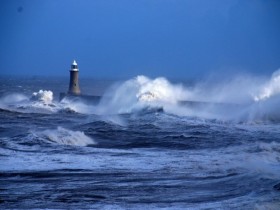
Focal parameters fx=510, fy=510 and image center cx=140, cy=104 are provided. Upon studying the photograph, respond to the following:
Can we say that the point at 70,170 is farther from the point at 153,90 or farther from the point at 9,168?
the point at 153,90

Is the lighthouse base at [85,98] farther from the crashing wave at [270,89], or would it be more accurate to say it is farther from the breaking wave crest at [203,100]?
the crashing wave at [270,89]

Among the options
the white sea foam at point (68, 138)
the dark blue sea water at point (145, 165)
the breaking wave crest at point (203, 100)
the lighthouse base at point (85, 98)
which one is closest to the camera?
the dark blue sea water at point (145, 165)

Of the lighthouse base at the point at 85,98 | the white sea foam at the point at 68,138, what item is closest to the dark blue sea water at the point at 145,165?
the white sea foam at the point at 68,138

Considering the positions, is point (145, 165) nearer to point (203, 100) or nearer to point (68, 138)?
point (68, 138)

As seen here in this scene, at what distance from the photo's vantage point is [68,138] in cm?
1530

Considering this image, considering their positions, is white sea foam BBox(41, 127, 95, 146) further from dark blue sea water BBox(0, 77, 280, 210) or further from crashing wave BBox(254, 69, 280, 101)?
crashing wave BBox(254, 69, 280, 101)

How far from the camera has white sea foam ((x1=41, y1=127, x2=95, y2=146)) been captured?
15001 millimetres

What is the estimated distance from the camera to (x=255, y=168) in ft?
32.5

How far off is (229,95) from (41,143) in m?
21.3

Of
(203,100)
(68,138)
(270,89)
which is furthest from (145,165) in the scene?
(203,100)

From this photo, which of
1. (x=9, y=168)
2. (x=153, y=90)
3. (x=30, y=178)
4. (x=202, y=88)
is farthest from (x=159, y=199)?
(x=202, y=88)

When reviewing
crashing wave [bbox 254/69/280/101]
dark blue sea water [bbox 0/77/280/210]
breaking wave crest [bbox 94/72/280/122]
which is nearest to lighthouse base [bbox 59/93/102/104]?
breaking wave crest [bbox 94/72/280/122]

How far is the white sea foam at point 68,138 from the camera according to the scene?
49.2 ft

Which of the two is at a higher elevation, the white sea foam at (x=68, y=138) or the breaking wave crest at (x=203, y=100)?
the breaking wave crest at (x=203, y=100)
